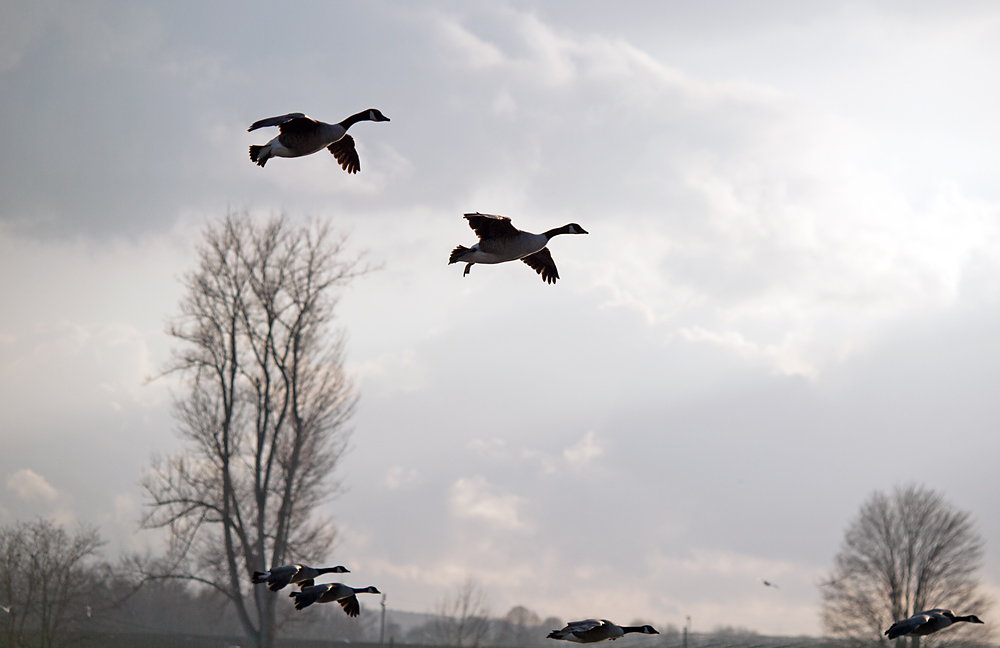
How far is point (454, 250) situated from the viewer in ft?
25.9

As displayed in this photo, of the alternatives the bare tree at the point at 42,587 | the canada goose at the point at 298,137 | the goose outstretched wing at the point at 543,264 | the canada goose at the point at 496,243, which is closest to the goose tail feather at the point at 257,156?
the canada goose at the point at 298,137

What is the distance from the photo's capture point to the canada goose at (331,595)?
8672mm

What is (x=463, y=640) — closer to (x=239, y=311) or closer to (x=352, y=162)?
(x=239, y=311)

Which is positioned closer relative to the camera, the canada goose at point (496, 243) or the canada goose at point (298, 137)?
the canada goose at point (298, 137)

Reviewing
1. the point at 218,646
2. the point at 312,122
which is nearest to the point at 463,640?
the point at 218,646

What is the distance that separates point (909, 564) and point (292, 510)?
27450 mm

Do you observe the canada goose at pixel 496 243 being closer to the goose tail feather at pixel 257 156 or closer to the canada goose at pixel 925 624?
the goose tail feather at pixel 257 156

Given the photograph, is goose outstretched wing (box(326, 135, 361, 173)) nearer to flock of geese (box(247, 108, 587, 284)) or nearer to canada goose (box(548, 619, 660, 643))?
flock of geese (box(247, 108, 587, 284))

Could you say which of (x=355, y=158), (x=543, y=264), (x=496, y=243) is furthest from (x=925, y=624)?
(x=355, y=158)

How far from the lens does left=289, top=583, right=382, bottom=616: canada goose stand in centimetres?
867

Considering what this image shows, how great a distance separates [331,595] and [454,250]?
395 centimetres

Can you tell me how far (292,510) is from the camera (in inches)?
926

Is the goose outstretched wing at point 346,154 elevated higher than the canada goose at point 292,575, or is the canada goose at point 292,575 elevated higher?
the goose outstretched wing at point 346,154

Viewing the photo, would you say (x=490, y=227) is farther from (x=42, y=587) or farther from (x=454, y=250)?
(x=42, y=587)
